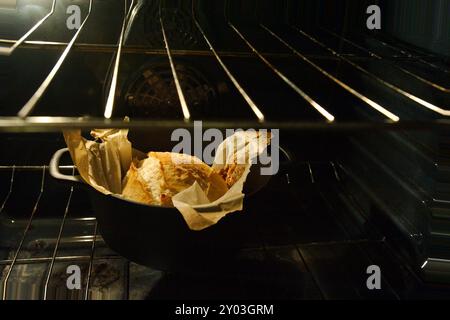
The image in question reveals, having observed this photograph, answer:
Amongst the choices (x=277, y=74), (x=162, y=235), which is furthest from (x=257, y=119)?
(x=162, y=235)

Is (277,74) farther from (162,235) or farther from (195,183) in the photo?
(162,235)

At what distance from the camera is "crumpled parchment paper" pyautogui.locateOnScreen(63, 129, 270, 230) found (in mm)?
682

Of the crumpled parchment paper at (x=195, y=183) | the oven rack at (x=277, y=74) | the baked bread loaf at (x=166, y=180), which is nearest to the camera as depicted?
the oven rack at (x=277, y=74)

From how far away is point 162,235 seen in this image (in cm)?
72

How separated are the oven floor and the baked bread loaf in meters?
0.10

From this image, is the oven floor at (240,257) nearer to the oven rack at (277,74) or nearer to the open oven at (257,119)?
the open oven at (257,119)

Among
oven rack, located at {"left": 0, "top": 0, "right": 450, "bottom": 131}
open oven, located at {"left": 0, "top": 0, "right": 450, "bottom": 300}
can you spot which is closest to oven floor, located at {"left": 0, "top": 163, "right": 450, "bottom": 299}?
open oven, located at {"left": 0, "top": 0, "right": 450, "bottom": 300}

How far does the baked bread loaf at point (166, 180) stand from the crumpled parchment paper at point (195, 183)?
0.13 ft

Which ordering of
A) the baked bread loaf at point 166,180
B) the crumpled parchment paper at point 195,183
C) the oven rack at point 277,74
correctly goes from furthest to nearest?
the baked bread loaf at point 166,180 → the crumpled parchment paper at point 195,183 → the oven rack at point 277,74

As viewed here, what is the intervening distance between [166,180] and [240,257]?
0.25m

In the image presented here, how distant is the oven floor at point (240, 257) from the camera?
2.80ft

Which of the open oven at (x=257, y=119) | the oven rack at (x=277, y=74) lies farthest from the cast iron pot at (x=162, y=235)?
the oven rack at (x=277, y=74)
